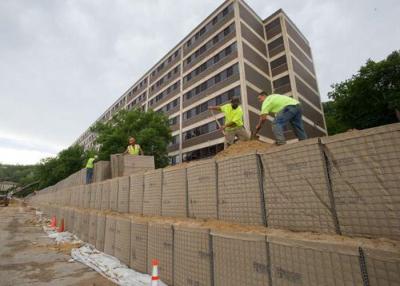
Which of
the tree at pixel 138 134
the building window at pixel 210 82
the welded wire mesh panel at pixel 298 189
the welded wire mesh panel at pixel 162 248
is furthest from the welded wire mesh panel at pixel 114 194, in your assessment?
the building window at pixel 210 82

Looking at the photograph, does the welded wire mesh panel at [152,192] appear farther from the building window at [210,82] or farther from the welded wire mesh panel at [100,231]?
the building window at [210,82]

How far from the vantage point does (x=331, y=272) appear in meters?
2.07

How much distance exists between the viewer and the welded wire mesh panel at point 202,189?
3959mm

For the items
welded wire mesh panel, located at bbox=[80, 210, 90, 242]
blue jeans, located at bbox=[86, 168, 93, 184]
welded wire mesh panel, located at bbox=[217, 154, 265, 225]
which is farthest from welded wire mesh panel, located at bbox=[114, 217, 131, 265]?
blue jeans, located at bbox=[86, 168, 93, 184]

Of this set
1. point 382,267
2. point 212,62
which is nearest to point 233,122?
point 382,267

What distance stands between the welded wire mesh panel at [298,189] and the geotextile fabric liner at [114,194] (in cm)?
573

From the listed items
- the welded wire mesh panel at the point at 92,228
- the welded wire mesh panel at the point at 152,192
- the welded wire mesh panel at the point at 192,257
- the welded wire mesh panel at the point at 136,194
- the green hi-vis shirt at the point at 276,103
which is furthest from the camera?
the welded wire mesh panel at the point at 92,228

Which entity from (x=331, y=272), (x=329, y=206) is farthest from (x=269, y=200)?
(x=331, y=272)

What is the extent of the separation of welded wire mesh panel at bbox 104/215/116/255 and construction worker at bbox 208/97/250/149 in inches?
145

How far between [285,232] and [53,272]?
4993 millimetres

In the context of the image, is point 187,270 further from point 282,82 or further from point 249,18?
point 249,18

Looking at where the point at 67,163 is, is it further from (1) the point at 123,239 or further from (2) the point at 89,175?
(1) the point at 123,239

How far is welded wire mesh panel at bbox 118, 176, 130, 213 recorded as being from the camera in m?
6.91

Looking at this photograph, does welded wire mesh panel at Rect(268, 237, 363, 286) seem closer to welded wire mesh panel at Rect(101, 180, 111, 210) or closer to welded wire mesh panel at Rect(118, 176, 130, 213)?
welded wire mesh panel at Rect(118, 176, 130, 213)
